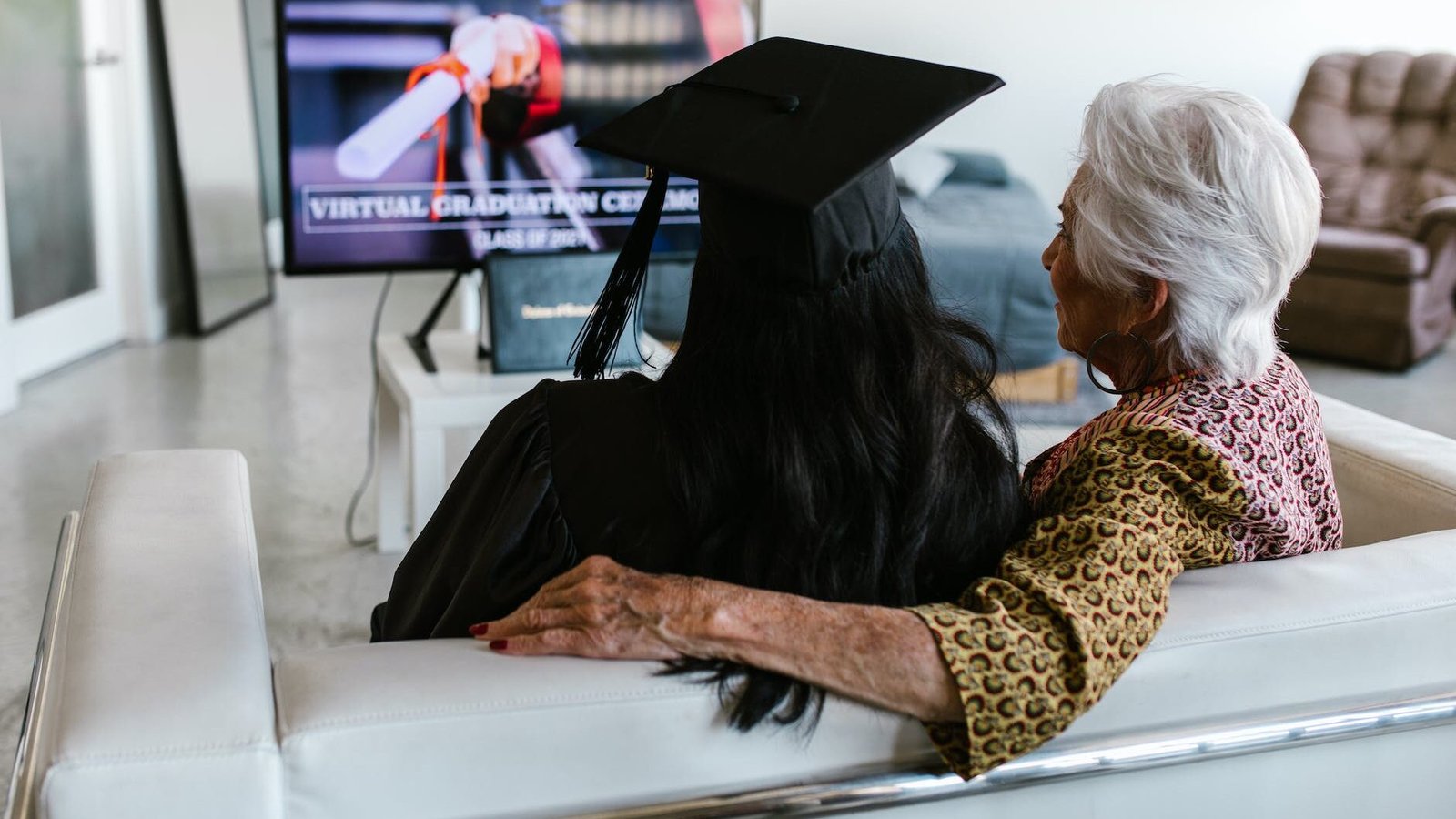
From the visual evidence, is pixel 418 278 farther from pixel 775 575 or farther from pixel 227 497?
pixel 775 575

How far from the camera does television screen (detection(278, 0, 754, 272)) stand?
2.88 meters

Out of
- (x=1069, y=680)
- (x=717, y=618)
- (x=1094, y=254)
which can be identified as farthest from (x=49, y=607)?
(x=1094, y=254)

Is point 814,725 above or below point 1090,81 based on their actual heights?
below

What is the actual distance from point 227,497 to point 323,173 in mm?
1742

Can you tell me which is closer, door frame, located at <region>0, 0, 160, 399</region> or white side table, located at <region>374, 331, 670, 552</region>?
white side table, located at <region>374, 331, 670, 552</region>

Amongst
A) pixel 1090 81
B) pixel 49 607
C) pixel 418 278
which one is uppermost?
pixel 1090 81

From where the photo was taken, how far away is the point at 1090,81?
3.91 metres

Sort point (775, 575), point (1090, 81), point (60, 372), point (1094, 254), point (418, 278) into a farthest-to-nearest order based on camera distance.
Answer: point (418, 278) < point (60, 372) < point (1090, 81) < point (1094, 254) < point (775, 575)

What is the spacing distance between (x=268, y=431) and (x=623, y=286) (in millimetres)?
2862

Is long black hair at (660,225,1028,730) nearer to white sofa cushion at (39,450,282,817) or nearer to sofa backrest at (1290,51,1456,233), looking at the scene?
white sofa cushion at (39,450,282,817)

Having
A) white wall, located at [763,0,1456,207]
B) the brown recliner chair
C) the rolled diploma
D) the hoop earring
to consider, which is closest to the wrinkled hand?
the hoop earring

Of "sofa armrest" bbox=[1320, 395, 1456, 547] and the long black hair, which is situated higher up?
the long black hair

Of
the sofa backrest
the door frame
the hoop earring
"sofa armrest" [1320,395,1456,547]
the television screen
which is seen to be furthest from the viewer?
the sofa backrest

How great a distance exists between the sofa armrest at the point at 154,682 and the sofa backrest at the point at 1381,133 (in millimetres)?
4677
